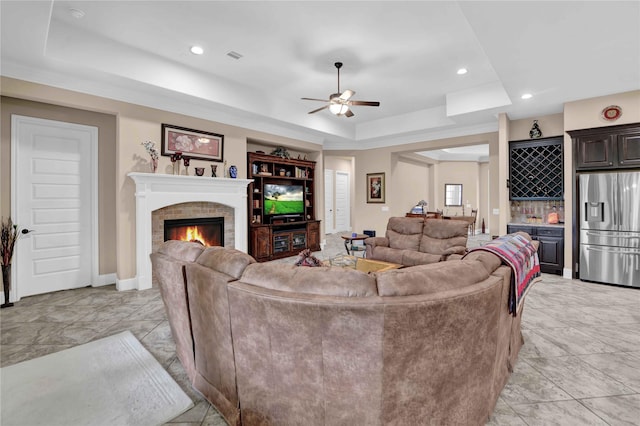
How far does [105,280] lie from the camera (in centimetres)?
434

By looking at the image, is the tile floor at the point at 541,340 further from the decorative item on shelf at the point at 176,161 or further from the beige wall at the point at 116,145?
the decorative item on shelf at the point at 176,161

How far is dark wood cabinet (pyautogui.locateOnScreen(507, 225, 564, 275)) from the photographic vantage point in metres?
4.75

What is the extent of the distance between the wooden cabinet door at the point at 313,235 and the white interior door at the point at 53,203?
4.05 meters

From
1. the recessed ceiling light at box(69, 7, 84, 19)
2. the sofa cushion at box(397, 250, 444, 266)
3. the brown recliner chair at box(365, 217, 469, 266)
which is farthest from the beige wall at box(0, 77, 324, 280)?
the sofa cushion at box(397, 250, 444, 266)

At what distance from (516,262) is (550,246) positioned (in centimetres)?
411

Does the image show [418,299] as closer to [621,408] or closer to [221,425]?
[221,425]

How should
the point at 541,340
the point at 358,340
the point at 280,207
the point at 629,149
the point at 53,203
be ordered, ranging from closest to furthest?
the point at 358,340 < the point at 541,340 < the point at 53,203 < the point at 629,149 < the point at 280,207

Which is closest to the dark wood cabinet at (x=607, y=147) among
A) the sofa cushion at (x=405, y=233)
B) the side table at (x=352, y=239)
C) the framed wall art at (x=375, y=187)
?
the sofa cushion at (x=405, y=233)

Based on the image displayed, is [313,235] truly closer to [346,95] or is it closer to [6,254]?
[346,95]

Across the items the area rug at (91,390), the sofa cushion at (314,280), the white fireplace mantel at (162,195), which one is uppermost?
the white fireplace mantel at (162,195)

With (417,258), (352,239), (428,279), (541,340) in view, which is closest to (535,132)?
(417,258)

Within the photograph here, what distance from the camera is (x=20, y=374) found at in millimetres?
2078

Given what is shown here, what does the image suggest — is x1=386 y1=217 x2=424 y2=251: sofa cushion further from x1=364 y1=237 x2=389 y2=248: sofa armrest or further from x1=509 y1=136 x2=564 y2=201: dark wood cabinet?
x1=509 y1=136 x2=564 y2=201: dark wood cabinet

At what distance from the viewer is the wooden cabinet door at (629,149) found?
4035 mm
